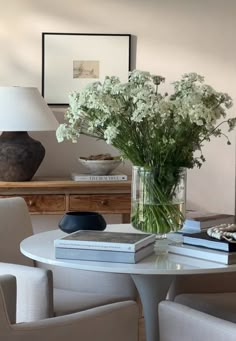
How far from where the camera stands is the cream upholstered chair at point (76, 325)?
5.59 feet

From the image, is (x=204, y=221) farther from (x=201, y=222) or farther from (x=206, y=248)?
(x=206, y=248)

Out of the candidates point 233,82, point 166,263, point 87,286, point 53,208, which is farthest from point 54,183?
point 166,263

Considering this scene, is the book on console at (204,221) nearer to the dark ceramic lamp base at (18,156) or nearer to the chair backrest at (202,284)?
the chair backrest at (202,284)

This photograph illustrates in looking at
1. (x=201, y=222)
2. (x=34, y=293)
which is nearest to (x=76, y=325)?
(x=34, y=293)

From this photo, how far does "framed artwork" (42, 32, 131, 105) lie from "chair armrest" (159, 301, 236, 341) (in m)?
2.48

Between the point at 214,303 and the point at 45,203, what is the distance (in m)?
1.51

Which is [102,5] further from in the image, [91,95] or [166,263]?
[166,263]

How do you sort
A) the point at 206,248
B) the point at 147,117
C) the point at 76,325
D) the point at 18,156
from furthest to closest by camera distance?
the point at 18,156
the point at 147,117
the point at 206,248
the point at 76,325

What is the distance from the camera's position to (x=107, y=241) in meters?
2.19

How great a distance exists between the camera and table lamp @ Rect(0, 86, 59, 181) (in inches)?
144

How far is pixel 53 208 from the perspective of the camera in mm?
3803

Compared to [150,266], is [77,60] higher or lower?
higher

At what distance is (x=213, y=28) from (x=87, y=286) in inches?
85.5

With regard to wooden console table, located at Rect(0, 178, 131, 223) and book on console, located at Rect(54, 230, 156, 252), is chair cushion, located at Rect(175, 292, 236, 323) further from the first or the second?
wooden console table, located at Rect(0, 178, 131, 223)
